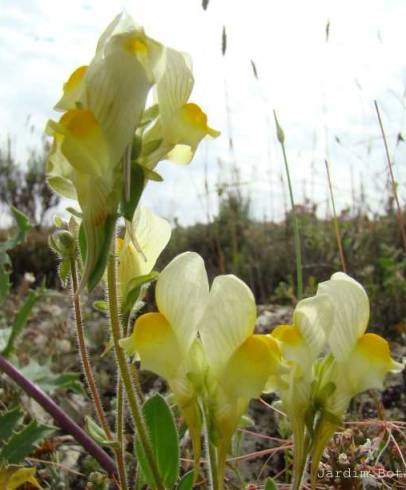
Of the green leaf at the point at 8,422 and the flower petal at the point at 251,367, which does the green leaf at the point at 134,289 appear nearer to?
the flower petal at the point at 251,367

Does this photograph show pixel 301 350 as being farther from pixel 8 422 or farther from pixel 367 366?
pixel 8 422

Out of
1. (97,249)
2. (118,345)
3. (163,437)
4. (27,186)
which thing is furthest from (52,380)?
(27,186)

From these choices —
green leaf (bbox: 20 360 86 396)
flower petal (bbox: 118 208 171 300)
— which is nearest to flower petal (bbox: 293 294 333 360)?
flower petal (bbox: 118 208 171 300)

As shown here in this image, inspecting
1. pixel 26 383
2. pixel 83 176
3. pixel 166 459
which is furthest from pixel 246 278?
pixel 83 176

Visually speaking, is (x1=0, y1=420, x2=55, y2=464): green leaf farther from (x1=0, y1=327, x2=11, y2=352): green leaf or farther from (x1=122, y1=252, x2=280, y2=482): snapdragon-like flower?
(x1=122, y1=252, x2=280, y2=482): snapdragon-like flower

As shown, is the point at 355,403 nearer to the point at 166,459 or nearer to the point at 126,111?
the point at 166,459

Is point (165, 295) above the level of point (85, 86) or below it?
below
